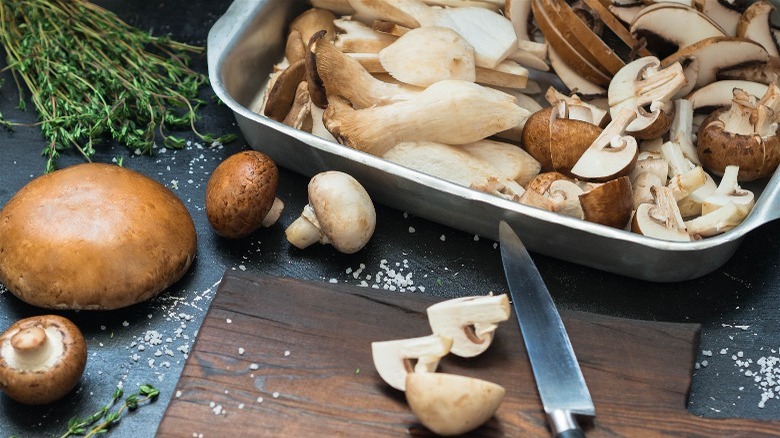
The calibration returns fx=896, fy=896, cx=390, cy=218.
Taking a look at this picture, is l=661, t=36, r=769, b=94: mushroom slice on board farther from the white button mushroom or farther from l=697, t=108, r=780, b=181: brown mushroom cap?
the white button mushroom

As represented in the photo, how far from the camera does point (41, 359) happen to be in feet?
6.06

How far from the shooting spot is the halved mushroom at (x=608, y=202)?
2035mm

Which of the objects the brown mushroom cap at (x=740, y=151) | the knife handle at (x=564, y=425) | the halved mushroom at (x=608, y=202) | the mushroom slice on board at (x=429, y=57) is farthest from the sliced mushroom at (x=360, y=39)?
the knife handle at (x=564, y=425)

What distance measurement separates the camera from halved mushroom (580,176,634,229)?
204cm

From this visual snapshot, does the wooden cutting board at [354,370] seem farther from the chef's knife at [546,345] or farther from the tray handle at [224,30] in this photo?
the tray handle at [224,30]

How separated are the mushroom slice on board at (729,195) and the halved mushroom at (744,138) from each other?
41mm

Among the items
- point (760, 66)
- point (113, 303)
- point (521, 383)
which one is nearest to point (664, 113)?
point (760, 66)

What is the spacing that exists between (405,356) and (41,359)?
751 millimetres

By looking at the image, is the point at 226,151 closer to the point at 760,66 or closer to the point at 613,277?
the point at 613,277

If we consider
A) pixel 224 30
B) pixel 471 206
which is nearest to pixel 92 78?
pixel 224 30

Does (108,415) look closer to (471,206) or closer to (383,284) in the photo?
(383,284)

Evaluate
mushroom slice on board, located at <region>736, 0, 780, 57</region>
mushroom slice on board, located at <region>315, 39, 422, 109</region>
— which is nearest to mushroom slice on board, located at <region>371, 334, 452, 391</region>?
mushroom slice on board, located at <region>315, 39, 422, 109</region>

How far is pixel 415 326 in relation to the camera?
195 centimetres

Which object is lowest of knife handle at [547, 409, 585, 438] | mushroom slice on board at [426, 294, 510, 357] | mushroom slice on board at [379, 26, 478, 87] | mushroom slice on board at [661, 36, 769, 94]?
knife handle at [547, 409, 585, 438]
